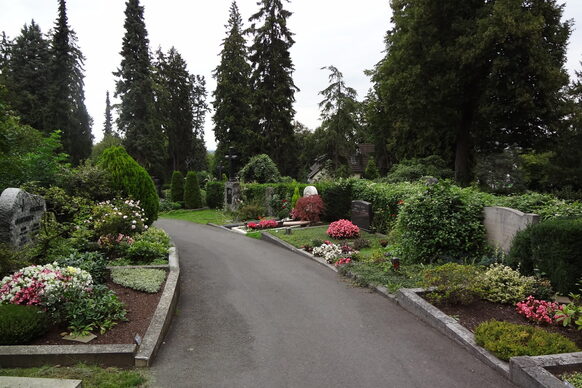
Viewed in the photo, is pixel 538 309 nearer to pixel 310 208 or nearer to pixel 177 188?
pixel 310 208

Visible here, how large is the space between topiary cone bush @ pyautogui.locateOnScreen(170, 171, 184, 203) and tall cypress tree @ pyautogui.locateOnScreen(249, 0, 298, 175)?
803 cm

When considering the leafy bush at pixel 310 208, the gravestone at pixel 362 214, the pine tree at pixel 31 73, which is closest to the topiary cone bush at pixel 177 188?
the pine tree at pixel 31 73

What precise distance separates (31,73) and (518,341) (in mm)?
46757

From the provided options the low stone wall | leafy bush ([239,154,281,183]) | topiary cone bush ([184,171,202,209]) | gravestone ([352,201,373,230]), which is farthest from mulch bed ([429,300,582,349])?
topiary cone bush ([184,171,202,209])

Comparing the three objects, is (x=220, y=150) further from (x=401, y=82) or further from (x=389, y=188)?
(x=389, y=188)

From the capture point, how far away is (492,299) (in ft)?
21.2

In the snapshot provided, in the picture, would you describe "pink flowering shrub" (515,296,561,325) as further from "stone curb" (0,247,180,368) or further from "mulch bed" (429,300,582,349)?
"stone curb" (0,247,180,368)

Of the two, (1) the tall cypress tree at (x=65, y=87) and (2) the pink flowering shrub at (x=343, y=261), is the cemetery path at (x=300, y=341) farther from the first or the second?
(1) the tall cypress tree at (x=65, y=87)

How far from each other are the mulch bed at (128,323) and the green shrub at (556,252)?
6.95m

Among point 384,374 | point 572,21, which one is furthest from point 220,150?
point 384,374

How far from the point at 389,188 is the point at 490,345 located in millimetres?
9720

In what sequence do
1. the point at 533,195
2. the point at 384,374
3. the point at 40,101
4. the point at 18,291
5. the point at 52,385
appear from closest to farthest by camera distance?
the point at 52,385, the point at 384,374, the point at 18,291, the point at 533,195, the point at 40,101

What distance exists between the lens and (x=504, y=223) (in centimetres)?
859

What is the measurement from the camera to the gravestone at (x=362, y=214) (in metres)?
14.4
